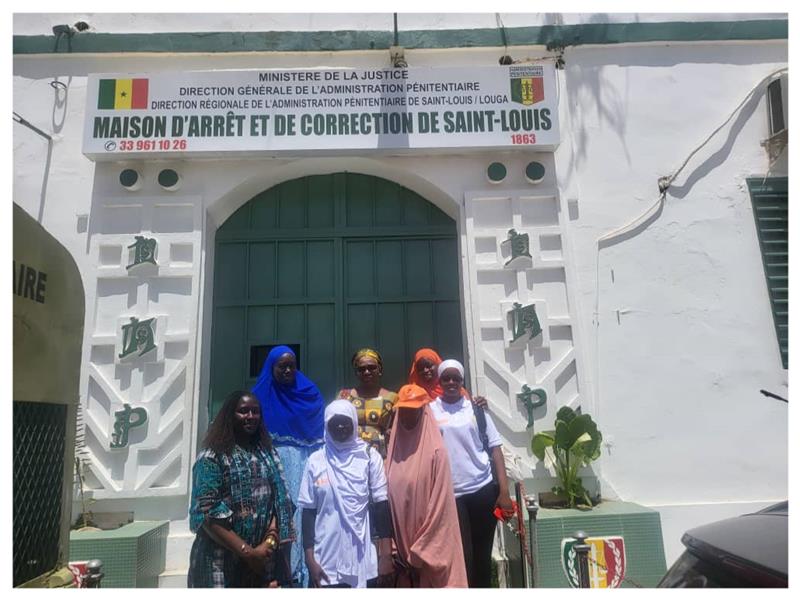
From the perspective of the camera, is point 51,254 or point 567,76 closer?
point 51,254

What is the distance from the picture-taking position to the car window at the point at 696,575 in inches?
66.1

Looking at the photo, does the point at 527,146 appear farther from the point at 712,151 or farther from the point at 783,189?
the point at 783,189

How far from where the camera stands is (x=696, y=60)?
17.9 feet

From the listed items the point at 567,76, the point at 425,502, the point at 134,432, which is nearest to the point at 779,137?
the point at 567,76

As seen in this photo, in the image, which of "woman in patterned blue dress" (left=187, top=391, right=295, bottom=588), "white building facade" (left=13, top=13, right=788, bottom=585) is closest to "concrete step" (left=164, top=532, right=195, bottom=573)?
"white building facade" (left=13, top=13, right=788, bottom=585)

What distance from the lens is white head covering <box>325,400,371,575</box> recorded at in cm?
279

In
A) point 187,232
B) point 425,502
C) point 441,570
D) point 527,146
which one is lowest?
point 441,570

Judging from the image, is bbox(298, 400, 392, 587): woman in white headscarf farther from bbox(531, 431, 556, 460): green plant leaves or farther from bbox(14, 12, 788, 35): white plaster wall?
bbox(14, 12, 788, 35): white plaster wall

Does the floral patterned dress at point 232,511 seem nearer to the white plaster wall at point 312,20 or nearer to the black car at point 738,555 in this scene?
the black car at point 738,555

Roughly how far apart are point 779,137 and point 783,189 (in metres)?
0.48

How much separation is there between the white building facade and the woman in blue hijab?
1.34 meters

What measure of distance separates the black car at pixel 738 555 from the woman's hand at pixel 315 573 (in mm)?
1562

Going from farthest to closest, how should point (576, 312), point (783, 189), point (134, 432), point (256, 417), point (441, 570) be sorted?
point (783, 189) → point (576, 312) → point (134, 432) → point (441, 570) → point (256, 417)

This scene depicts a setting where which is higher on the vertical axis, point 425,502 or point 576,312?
point 576,312
